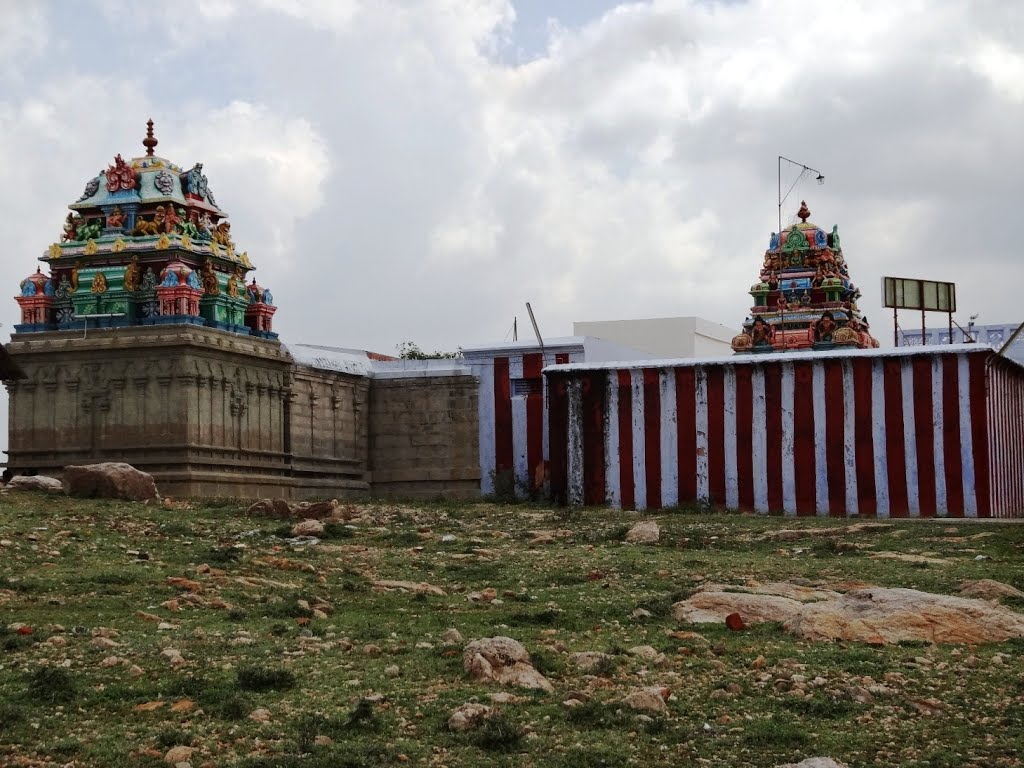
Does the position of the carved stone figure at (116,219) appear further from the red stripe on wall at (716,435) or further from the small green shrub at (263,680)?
the small green shrub at (263,680)

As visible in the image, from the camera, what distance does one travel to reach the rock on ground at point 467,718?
42.9ft

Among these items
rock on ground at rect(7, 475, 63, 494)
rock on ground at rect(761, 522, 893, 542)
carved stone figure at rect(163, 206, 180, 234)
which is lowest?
rock on ground at rect(761, 522, 893, 542)

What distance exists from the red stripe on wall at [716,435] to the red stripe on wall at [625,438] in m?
2.15

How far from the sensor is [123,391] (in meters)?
38.1

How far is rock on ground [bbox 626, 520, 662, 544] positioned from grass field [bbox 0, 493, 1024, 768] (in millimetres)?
1986

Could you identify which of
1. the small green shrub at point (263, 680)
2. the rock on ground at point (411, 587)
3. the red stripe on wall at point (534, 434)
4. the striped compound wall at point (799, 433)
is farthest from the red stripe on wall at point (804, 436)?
the small green shrub at point (263, 680)

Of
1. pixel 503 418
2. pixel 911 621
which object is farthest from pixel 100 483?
pixel 911 621

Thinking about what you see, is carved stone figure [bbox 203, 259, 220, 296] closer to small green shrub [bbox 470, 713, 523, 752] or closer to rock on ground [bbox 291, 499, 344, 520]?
rock on ground [bbox 291, 499, 344, 520]

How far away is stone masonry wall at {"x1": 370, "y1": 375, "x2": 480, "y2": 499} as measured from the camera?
45.0 meters

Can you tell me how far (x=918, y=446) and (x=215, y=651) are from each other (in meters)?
26.0

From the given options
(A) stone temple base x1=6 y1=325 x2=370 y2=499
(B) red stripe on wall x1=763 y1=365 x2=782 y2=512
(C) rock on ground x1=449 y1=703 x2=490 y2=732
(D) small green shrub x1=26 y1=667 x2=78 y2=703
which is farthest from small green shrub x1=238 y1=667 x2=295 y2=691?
(B) red stripe on wall x1=763 y1=365 x2=782 y2=512

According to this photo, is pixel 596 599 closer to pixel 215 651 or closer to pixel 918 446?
pixel 215 651

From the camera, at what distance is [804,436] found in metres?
39.0

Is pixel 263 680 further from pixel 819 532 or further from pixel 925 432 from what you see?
pixel 925 432
